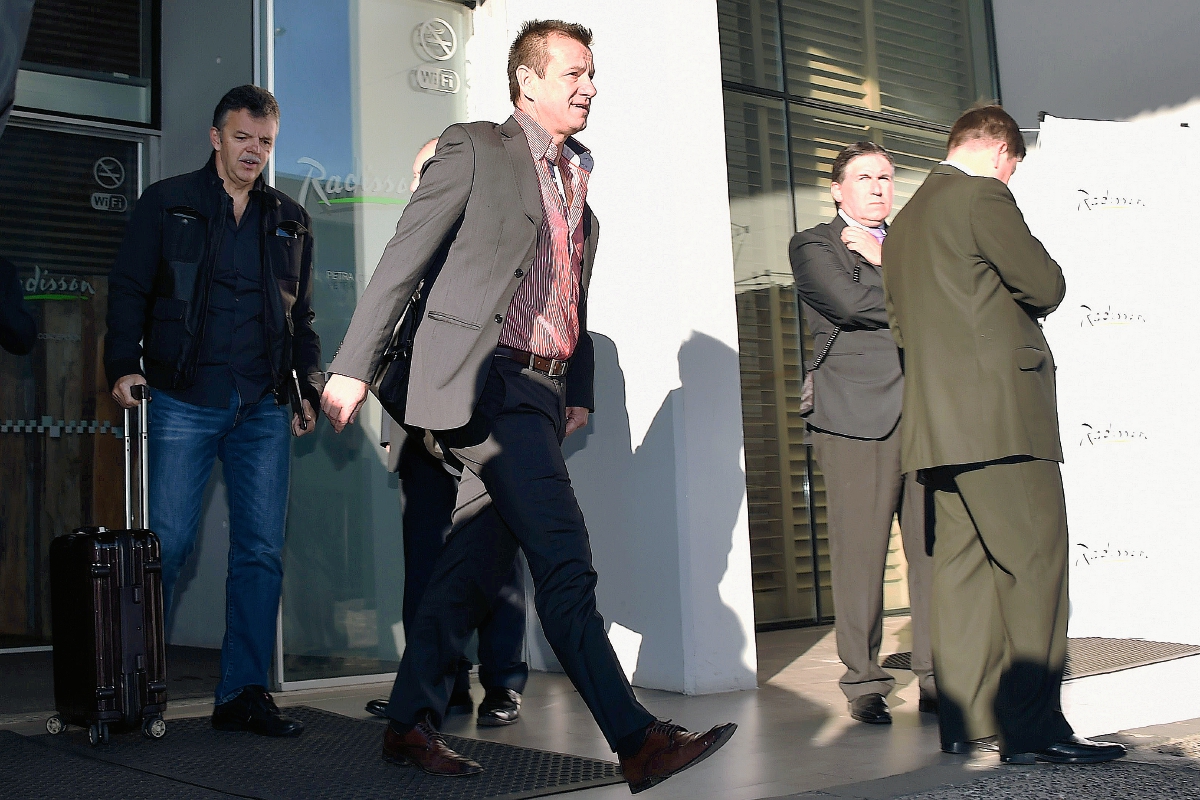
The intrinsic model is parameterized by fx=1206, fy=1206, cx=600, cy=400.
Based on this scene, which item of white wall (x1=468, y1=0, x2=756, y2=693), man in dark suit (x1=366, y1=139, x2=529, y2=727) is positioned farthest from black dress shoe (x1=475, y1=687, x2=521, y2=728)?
white wall (x1=468, y1=0, x2=756, y2=693)

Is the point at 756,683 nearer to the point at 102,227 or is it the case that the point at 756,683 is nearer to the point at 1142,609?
the point at 1142,609

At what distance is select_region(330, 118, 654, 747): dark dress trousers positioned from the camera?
2670 mm

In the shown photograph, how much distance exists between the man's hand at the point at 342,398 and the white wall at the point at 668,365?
1859mm

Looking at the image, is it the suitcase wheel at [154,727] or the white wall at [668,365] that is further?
the white wall at [668,365]

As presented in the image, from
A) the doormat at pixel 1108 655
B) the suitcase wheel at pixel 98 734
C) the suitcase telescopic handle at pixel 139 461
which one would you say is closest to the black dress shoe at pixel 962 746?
the doormat at pixel 1108 655

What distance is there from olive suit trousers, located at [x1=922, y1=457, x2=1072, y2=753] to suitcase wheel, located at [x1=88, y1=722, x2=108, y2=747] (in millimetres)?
2388

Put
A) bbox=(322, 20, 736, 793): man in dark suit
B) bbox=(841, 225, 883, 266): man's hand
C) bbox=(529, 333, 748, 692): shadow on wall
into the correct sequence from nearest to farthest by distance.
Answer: bbox=(322, 20, 736, 793): man in dark suit < bbox=(841, 225, 883, 266): man's hand < bbox=(529, 333, 748, 692): shadow on wall

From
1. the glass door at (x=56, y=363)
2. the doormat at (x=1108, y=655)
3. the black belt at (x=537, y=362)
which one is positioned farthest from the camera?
the glass door at (x=56, y=363)

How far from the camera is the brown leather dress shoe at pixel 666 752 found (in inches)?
96.7

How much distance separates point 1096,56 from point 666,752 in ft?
19.6

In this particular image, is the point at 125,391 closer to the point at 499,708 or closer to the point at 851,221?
the point at 499,708

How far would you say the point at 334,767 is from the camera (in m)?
3.17

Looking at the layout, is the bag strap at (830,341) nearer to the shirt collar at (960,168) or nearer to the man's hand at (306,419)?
the shirt collar at (960,168)

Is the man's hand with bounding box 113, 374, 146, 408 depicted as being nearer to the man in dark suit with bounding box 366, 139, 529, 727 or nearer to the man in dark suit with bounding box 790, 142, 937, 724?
the man in dark suit with bounding box 366, 139, 529, 727
